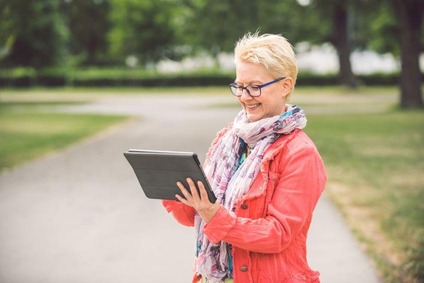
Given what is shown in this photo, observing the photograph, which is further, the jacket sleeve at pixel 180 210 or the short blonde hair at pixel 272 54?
the jacket sleeve at pixel 180 210

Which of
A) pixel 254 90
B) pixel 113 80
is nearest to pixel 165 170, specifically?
pixel 254 90

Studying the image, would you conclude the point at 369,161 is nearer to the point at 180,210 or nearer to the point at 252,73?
the point at 180,210

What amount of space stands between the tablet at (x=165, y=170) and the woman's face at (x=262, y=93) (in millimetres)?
342

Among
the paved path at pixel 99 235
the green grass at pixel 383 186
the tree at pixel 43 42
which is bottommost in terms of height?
the green grass at pixel 383 186

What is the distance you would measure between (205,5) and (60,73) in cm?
2522

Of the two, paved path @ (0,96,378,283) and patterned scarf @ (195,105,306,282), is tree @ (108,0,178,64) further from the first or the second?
patterned scarf @ (195,105,306,282)

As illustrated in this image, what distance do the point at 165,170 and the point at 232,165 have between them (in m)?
0.30

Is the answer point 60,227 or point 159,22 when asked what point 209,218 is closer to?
point 60,227

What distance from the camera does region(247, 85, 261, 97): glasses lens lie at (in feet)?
7.72

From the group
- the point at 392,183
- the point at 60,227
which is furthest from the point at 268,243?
the point at 392,183

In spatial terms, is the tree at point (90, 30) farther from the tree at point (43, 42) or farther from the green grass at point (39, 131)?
the green grass at point (39, 131)

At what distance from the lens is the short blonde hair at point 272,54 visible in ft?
7.51

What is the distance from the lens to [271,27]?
31.0 metres

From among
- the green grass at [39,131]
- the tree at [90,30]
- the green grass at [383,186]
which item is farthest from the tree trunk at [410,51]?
the tree at [90,30]
